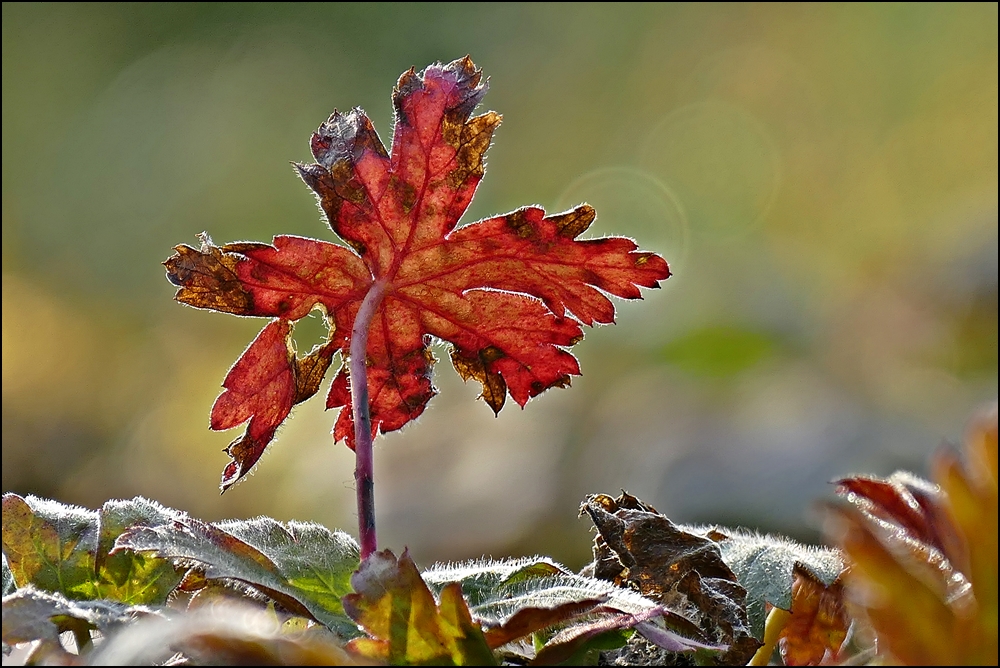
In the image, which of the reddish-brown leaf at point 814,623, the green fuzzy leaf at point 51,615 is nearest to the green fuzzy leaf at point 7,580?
the green fuzzy leaf at point 51,615

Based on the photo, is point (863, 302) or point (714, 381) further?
point (863, 302)

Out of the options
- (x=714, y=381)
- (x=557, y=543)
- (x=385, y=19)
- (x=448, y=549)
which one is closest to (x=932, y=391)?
(x=714, y=381)

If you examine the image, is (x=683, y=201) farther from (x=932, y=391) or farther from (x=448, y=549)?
(x=448, y=549)

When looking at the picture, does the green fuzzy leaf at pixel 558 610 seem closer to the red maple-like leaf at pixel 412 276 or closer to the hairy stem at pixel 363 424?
the hairy stem at pixel 363 424

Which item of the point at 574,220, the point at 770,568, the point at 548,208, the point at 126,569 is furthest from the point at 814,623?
the point at 548,208

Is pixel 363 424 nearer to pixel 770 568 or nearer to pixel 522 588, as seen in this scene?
pixel 522 588

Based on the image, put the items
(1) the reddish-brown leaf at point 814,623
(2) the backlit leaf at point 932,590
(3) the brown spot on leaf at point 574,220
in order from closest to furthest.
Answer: (2) the backlit leaf at point 932,590, (1) the reddish-brown leaf at point 814,623, (3) the brown spot on leaf at point 574,220

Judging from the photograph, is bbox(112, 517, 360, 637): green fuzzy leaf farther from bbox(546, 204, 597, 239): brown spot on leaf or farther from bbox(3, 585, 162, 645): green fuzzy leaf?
bbox(546, 204, 597, 239): brown spot on leaf
